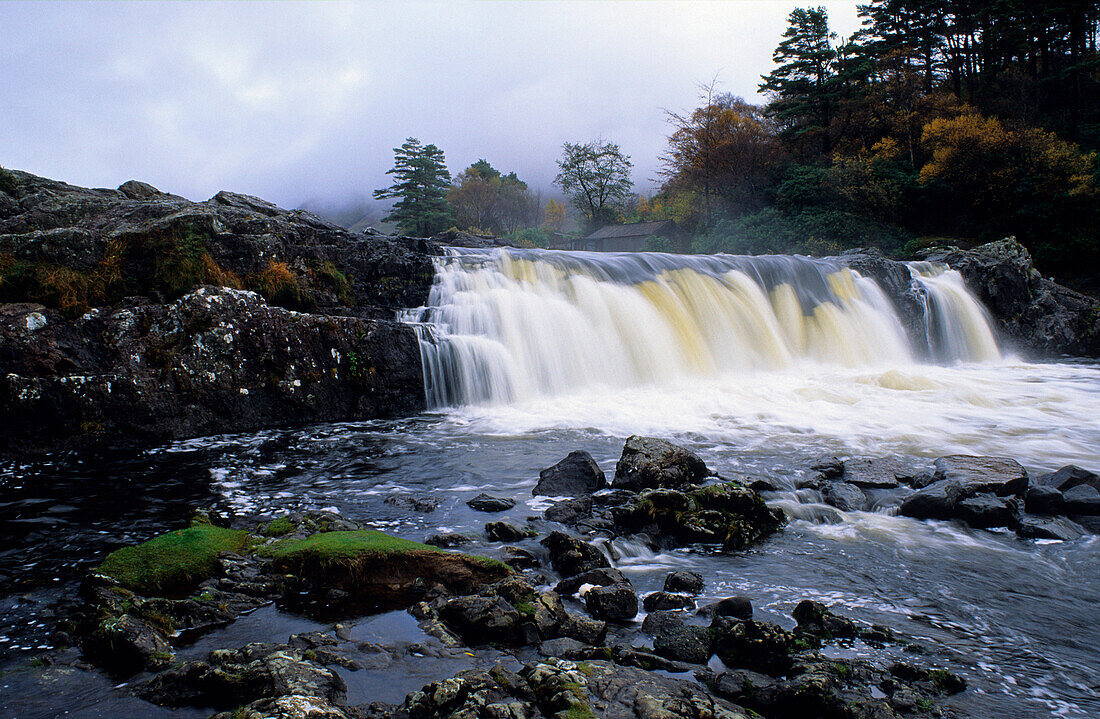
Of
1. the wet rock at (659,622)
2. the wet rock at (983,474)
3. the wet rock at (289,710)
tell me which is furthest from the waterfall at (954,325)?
the wet rock at (289,710)

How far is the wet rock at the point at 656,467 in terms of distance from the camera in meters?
6.84

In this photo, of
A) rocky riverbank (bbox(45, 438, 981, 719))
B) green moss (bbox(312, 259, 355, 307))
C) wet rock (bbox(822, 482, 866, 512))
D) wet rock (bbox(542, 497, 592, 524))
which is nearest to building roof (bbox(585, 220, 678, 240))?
green moss (bbox(312, 259, 355, 307))

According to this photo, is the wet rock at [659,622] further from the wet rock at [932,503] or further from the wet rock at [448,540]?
the wet rock at [932,503]

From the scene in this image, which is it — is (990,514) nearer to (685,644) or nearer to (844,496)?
(844,496)

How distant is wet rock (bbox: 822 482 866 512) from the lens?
6.62 meters

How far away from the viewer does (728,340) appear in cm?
1745

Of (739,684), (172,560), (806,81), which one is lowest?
(739,684)

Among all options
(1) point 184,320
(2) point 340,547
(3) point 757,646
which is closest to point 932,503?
(3) point 757,646

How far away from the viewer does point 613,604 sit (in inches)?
167

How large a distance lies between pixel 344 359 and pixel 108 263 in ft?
14.1

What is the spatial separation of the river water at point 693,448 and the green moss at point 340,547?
0.73m

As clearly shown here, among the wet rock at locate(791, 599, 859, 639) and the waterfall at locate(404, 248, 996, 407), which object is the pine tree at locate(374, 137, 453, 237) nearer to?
the waterfall at locate(404, 248, 996, 407)

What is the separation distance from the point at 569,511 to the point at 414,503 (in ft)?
6.16

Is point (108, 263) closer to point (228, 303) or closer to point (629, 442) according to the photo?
point (228, 303)
